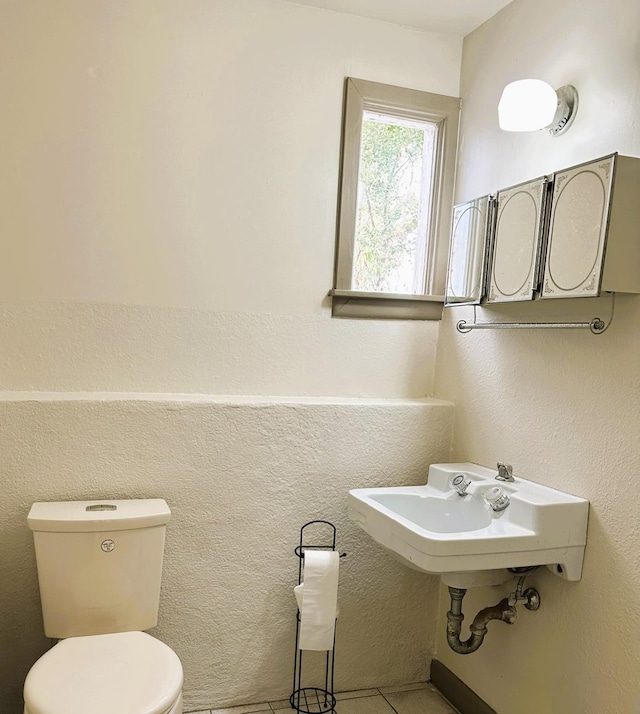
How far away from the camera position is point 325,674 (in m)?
2.19

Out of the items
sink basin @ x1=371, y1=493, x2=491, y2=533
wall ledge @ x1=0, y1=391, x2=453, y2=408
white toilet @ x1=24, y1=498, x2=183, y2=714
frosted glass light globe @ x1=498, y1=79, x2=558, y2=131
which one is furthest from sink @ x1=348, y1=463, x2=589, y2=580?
frosted glass light globe @ x1=498, y1=79, x2=558, y2=131

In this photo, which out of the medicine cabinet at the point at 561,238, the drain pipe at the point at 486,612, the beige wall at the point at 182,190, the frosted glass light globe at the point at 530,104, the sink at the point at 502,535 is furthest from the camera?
the beige wall at the point at 182,190

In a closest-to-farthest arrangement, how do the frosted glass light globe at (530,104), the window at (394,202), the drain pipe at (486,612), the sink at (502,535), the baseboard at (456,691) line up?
the sink at (502,535)
the frosted glass light globe at (530,104)
the drain pipe at (486,612)
the baseboard at (456,691)
the window at (394,202)

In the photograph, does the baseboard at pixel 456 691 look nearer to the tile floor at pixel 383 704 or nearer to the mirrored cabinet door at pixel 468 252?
the tile floor at pixel 383 704

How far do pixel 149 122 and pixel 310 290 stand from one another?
0.78m

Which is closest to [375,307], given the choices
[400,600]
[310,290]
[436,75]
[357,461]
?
[310,290]

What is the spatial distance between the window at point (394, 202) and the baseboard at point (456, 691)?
1.32 metres

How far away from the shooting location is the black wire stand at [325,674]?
2111 mm

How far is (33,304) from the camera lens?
194cm

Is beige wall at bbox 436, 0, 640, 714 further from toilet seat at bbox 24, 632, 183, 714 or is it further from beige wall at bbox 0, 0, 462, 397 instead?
toilet seat at bbox 24, 632, 183, 714

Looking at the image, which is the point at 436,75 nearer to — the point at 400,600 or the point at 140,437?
the point at 140,437

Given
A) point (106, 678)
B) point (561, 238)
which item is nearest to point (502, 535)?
point (561, 238)

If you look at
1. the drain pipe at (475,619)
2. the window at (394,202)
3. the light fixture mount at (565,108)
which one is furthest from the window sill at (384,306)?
the drain pipe at (475,619)

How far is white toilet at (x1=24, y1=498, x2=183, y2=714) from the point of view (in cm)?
154
